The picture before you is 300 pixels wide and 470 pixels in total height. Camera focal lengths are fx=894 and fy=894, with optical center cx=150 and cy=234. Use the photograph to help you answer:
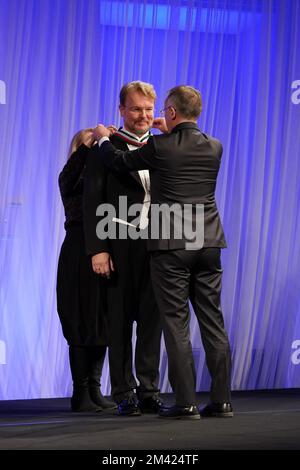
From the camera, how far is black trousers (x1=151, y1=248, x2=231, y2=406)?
317 centimetres

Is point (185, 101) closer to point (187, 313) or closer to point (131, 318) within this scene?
point (187, 313)

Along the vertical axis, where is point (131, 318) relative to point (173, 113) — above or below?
below

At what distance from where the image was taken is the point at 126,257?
Answer: 3.42 m

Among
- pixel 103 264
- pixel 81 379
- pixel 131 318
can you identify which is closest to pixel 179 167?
pixel 103 264

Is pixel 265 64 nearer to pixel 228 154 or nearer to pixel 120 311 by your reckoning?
pixel 228 154

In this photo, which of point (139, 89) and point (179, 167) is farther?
point (139, 89)

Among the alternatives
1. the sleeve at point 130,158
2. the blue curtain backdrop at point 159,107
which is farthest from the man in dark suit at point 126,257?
the blue curtain backdrop at point 159,107

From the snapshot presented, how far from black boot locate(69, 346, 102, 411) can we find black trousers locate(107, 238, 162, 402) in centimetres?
33

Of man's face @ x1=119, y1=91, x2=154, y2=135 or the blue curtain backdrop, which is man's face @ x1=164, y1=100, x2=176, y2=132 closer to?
man's face @ x1=119, y1=91, x2=154, y2=135

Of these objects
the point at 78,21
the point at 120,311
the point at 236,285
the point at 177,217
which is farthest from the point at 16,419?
the point at 78,21

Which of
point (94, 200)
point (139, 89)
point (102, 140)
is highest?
point (139, 89)

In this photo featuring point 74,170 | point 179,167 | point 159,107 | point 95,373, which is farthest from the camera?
point 159,107

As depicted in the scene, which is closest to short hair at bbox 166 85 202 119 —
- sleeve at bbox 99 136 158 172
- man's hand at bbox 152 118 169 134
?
sleeve at bbox 99 136 158 172

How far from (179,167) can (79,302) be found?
35.6 inches
